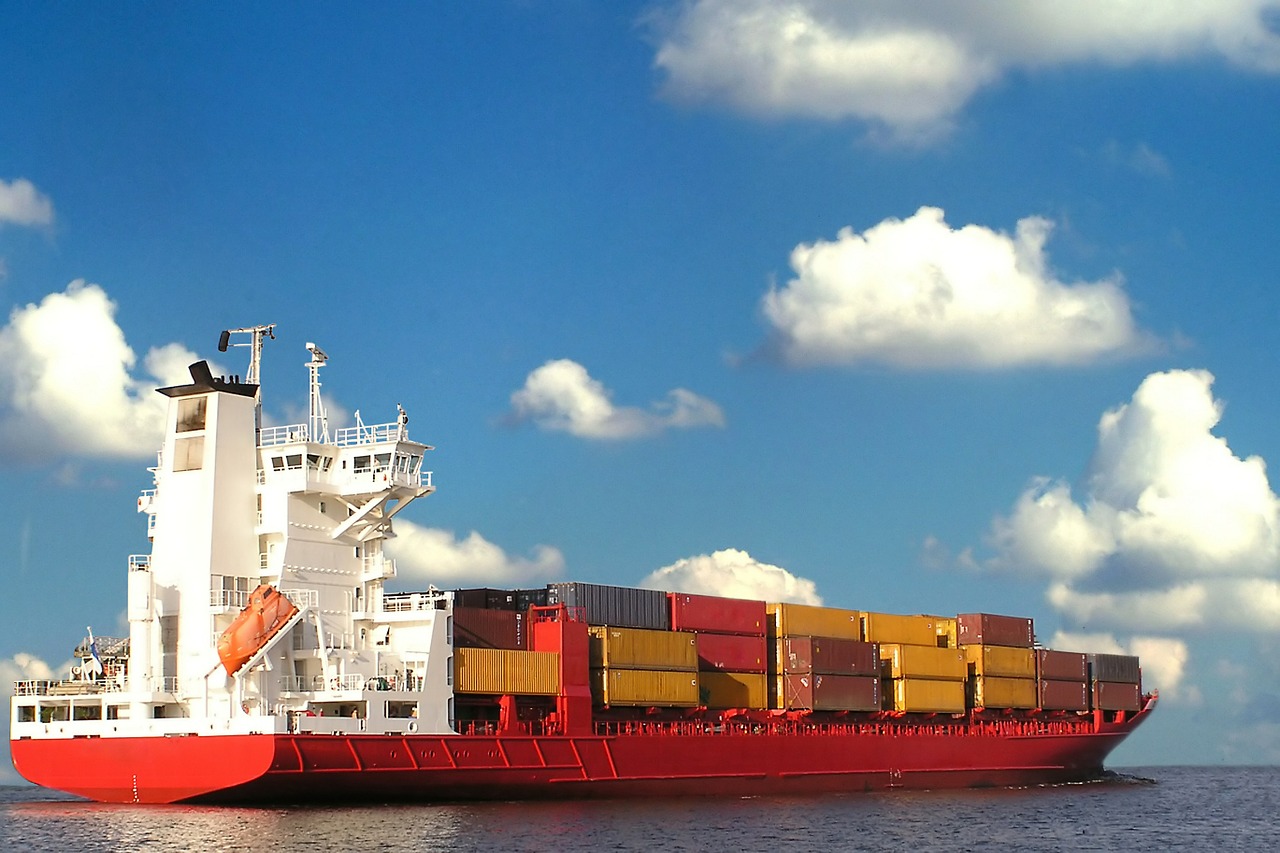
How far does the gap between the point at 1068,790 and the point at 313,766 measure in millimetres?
36579

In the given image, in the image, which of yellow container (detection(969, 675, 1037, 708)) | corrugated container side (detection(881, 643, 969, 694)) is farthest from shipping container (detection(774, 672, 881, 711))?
yellow container (detection(969, 675, 1037, 708))

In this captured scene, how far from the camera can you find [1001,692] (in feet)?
218

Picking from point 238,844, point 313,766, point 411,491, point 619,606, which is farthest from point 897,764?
point 238,844

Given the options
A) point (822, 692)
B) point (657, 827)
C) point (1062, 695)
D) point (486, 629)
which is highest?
point (486, 629)

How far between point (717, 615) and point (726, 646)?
114cm

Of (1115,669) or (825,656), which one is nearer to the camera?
(825,656)

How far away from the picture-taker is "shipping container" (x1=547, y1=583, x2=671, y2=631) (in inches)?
2020

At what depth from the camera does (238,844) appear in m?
36.8

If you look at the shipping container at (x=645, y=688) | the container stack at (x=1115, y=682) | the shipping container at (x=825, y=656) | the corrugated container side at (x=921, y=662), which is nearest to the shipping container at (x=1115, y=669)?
the container stack at (x=1115, y=682)

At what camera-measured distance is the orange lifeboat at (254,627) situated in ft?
143

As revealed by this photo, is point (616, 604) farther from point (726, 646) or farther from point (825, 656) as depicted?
point (825, 656)

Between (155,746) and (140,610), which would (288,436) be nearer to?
(140,610)

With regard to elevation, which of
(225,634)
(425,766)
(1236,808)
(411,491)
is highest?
(411,491)

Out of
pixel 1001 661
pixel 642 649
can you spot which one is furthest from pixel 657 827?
pixel 1001 661
